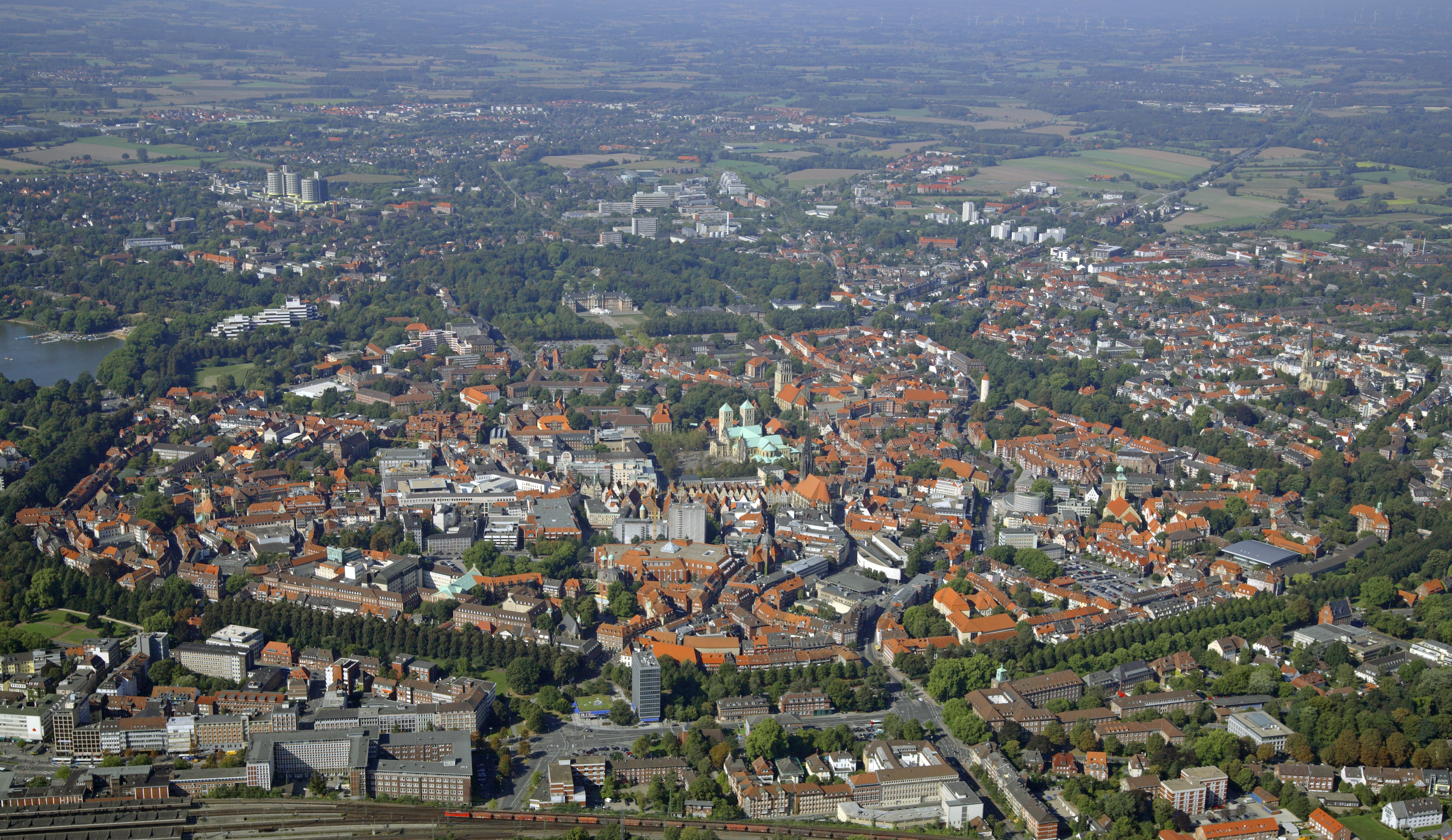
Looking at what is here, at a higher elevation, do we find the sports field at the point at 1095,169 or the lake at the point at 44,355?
the sports field at the point at 1095,169

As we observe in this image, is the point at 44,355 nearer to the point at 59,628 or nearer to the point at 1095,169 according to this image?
the point at 59,628

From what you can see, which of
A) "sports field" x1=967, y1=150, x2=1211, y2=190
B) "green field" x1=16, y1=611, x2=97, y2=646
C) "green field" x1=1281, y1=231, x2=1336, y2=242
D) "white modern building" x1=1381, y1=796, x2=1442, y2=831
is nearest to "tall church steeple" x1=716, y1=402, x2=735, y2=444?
"green field" x1=16, y1=611, x2=97, y2=646

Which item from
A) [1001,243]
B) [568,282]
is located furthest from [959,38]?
[568,282]

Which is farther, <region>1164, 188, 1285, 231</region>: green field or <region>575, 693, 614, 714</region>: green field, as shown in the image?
<region>1164, 188, 1285, 231</region>: green field

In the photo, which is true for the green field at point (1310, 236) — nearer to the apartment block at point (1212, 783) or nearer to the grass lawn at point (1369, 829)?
the grass lawn at point (1369, 829)

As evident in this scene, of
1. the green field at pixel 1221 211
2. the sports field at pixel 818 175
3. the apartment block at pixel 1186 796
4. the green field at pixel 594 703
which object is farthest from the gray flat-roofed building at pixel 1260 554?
the sports field at pixel 818 175

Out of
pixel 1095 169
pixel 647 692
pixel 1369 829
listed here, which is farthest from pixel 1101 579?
pixel 1095 169

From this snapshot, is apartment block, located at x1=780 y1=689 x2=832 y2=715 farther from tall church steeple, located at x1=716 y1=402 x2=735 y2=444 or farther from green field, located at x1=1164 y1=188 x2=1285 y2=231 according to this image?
green field, located at x1=1164 y1=188 x2=1285 y2=231
